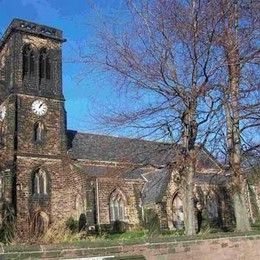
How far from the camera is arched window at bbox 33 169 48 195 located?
1358 inches

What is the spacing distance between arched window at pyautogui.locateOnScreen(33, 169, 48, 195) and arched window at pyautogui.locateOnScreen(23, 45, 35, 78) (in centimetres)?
875

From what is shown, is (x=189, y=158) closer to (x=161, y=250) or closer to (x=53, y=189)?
(x=161, y=250)

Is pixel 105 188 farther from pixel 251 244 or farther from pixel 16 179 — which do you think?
pixel 251 244

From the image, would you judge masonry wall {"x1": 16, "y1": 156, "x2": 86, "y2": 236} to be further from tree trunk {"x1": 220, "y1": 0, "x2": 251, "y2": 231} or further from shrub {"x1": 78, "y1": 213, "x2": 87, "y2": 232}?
tree trunk {"x1": 220, "y1": 0, "x2": 251, "y2": 231}

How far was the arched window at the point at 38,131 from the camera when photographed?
119 ft

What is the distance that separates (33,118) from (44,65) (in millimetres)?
5772

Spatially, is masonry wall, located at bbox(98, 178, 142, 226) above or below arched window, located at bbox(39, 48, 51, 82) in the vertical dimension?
below

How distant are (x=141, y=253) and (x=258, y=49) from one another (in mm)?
8370

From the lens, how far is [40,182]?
34906mm

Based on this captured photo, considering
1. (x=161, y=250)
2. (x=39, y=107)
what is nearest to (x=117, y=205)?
(x=39, y=107)

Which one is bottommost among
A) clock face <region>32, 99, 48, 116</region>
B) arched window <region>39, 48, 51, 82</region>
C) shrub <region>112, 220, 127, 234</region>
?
shrub <region>112, 220, 127, 234</region>

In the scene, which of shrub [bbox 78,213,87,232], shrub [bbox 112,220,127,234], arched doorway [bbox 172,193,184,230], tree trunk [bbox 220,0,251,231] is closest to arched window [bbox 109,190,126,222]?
shrub [bbox 112,220,127,234]

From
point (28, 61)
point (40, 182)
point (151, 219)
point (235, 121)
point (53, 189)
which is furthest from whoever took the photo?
point (28, 61)

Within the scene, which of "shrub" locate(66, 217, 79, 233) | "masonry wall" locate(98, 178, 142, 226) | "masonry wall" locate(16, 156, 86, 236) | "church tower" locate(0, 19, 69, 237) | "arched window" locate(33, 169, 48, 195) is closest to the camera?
"shrub" locate(66, 217, 79, 233)
